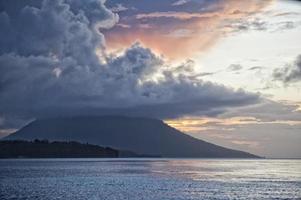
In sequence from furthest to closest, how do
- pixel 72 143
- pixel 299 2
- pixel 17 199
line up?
1. pixel 72 143
2. pixel 17 199
3. pixel 299 2

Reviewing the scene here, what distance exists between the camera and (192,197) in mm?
19312

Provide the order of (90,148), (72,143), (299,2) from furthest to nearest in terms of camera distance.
Result: (90,148) < (72,143) < (299,2)

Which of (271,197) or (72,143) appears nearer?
(271,197)

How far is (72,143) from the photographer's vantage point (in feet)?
378

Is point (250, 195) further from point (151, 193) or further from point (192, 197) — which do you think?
point (151, 193)

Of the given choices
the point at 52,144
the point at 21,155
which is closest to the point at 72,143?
the point at 52,144

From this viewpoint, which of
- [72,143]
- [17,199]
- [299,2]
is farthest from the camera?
[72,143]

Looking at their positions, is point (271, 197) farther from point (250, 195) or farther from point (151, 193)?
point (151, 193)

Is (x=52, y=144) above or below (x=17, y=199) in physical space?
above

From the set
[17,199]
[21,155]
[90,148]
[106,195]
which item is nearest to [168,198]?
[106,195]

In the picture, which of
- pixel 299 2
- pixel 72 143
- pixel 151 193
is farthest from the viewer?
pixel 72 143

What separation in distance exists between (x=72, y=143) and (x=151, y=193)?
9611 centimetres

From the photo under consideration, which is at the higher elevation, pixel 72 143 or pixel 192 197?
pixel 72 143

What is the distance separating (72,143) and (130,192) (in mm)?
95546
